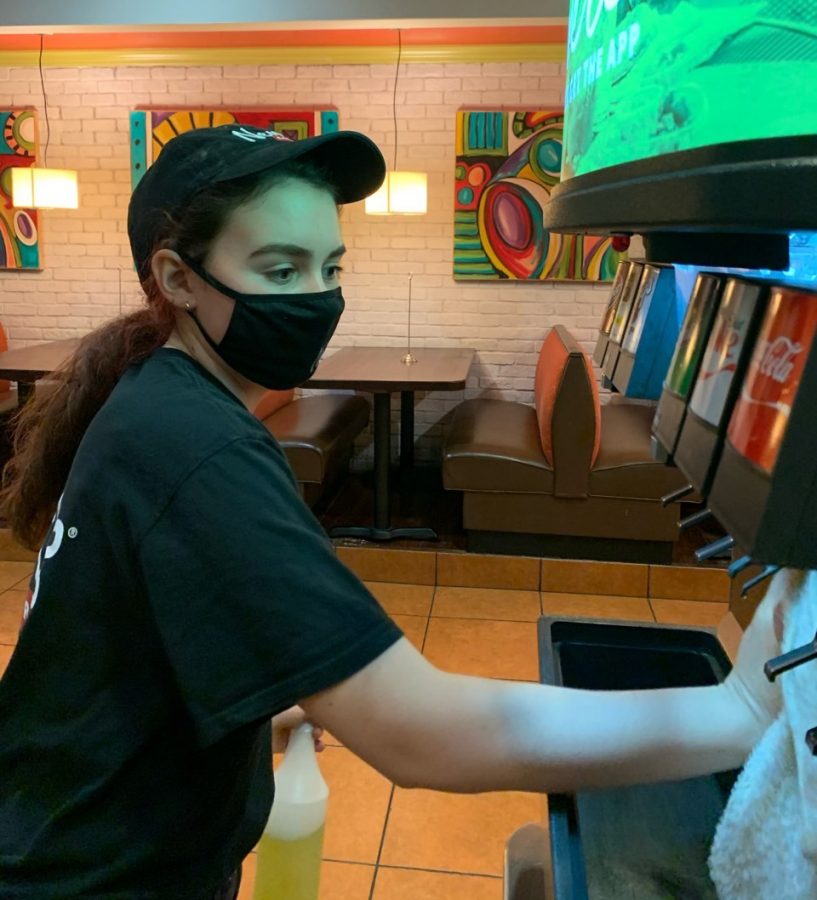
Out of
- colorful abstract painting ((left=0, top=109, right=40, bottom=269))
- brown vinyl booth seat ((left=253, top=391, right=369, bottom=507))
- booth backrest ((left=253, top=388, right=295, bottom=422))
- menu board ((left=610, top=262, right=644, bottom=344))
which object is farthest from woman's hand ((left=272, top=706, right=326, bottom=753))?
colorful abstract painting ((left=0, top=109, right=40, bottom=269))

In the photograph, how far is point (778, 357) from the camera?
1.66 ft

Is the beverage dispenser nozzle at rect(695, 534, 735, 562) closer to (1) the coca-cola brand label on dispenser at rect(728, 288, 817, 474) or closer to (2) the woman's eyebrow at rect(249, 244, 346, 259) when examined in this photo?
(1) the coca-cola brand label on dispenser at rect(728, 288, 817, 474)

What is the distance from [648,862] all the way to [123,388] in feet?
2.56

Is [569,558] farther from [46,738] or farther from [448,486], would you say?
[46,738]

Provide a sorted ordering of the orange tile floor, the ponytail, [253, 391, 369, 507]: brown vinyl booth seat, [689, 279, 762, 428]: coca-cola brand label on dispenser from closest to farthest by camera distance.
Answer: [689, 279, 762, 428]: coca-cola brand label on dispenser, the ponytail, the orange tile floor, [253, 391, 369, 507]: brown vinyl booth seat

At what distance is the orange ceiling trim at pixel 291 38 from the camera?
4.69 metres

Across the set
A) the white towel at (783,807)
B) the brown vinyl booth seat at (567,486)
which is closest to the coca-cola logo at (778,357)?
the white towel at (783,807)

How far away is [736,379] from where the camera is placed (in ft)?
1.88

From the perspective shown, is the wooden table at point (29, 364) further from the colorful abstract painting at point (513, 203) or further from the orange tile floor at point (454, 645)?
the colorful abstract painting at point (513, 203)

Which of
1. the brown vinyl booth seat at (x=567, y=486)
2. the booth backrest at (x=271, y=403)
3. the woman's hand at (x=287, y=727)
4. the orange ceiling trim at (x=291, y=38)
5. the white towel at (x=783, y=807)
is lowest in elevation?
the brown vinyl booth seat at (x=567, y=486)

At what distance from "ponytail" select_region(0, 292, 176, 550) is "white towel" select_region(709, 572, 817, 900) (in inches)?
30.2

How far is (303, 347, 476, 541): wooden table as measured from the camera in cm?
384

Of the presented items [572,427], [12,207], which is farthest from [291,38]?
[572,427]

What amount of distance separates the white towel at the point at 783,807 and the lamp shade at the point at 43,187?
460cm
